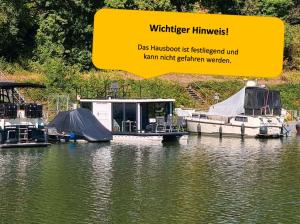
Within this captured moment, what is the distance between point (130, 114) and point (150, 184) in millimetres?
21084

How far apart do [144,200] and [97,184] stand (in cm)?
471

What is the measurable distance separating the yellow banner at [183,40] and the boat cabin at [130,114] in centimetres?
359

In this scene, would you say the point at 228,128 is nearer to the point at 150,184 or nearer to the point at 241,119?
the point at 241,119

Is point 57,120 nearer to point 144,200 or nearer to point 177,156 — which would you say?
point 177,156

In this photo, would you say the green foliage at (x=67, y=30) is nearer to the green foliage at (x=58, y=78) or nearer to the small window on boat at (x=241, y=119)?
the green foliage at (x=58, y=78)

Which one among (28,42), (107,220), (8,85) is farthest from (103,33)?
(28,42)

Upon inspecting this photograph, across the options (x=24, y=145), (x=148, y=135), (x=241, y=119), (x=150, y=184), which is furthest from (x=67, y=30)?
(x=150, y=184)

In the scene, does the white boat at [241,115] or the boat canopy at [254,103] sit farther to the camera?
the boat canopy at [254,103]

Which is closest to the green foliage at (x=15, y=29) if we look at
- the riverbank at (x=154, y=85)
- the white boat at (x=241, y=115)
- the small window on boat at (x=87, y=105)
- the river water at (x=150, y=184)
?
the riverbank at (x=154, y=85)

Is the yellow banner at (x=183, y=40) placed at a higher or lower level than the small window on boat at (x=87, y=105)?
higher

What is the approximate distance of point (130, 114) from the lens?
6044 cm

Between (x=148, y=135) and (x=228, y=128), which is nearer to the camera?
(x=148, y=135)

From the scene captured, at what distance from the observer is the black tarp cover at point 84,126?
190ft

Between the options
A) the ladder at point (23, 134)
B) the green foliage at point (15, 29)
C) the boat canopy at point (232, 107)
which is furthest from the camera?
the green foliage at point (15, 29)
